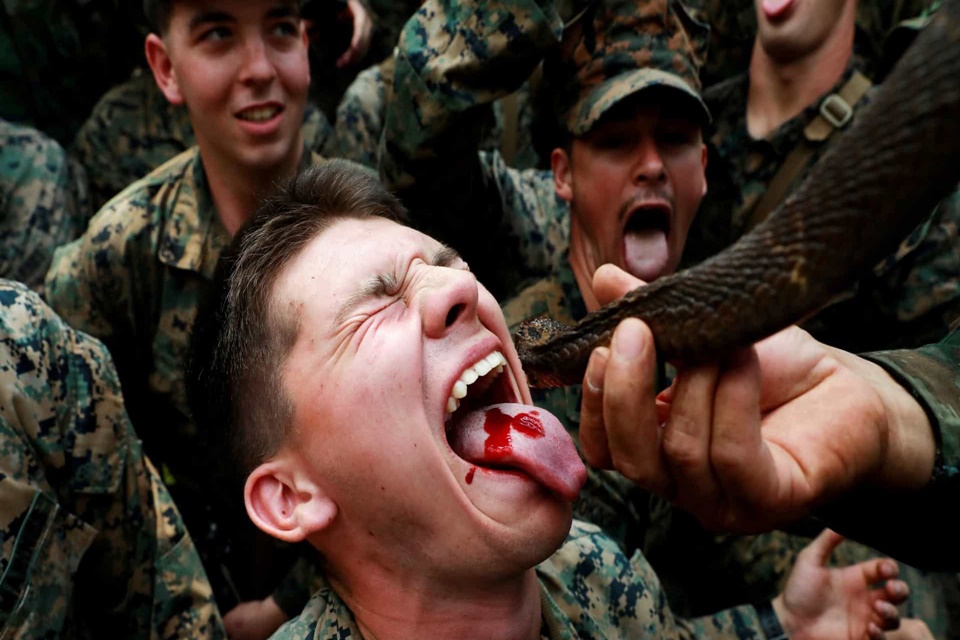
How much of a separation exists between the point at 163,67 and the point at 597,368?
3029 mm

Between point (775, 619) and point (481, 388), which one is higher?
point (481, 388)

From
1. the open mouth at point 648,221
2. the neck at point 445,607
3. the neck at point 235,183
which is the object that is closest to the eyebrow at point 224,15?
the neck at point 235,183

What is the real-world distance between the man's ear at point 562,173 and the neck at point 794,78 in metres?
1.05

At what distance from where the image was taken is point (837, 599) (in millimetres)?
2918

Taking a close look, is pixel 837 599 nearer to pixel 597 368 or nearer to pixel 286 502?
pixel 597 368

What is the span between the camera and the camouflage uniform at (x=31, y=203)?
4.51 metres

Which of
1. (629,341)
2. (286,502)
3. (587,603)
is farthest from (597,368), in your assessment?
(587,603)

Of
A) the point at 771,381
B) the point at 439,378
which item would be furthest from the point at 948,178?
the point at 439,378

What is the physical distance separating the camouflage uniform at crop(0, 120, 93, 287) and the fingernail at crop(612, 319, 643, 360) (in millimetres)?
3495

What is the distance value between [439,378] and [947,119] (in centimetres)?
103

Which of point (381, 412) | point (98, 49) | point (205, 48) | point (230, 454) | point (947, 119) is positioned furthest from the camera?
point (98, 49)

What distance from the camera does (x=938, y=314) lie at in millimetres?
3918

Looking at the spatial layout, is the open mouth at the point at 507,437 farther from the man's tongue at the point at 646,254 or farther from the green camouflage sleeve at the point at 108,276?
the green camouflage sleeve at the point at 108,276

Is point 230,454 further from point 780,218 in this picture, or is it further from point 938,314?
point 938,314
